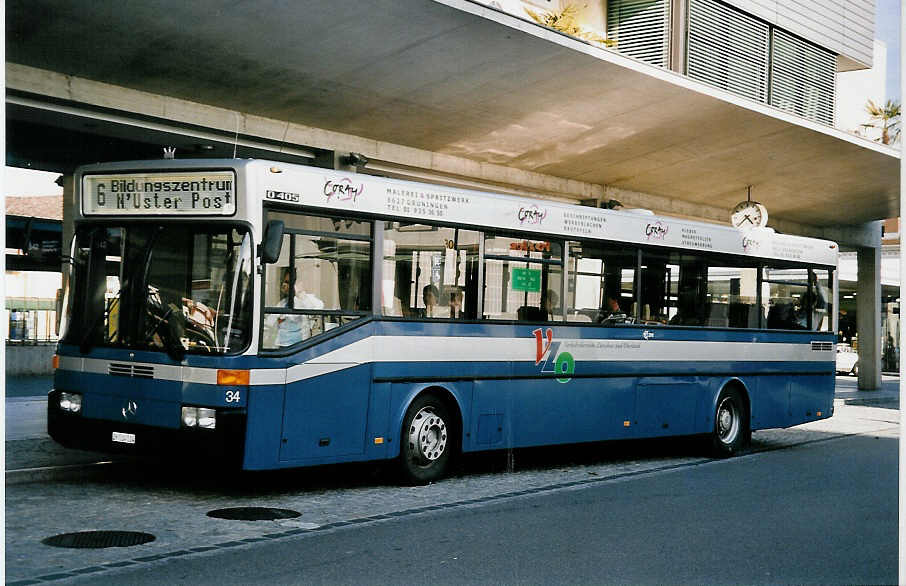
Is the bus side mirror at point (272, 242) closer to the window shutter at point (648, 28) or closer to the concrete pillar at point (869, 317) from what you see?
the window shutter at point (648, 28)

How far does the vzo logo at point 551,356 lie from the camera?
12734 millimetres

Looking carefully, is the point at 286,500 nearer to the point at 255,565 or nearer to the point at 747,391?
the point at 255,565

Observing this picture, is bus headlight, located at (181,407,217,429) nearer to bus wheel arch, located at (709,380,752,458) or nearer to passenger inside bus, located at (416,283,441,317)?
passenger inside bus, located at (416,283,441,317)

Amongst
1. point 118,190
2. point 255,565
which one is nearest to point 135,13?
point 118,190

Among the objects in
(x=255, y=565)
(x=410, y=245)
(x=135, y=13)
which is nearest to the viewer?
(x=255, y=565)

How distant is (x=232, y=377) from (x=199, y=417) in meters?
0.45

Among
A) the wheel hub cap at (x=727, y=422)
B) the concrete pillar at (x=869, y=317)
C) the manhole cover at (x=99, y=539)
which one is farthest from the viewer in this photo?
the concrete pillar at (x=869, y=317)

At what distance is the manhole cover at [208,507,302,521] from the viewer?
9148mm

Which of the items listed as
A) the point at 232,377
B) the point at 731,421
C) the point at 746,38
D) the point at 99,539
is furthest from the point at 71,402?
the point at 746,38

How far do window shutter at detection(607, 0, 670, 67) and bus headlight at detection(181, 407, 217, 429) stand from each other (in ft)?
52.7

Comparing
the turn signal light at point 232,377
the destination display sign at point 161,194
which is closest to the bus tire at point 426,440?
the turn signal light at point 232,377

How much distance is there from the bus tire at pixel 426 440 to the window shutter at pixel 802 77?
1750 cm

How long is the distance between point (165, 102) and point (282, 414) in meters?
7.17

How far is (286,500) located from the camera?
10.3m
